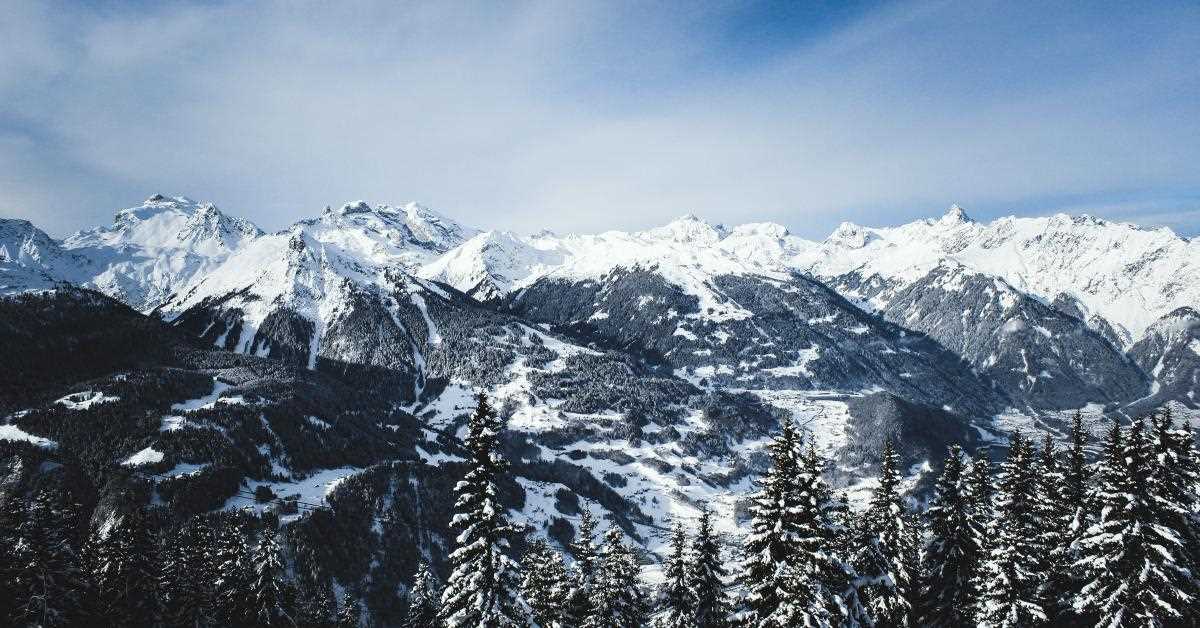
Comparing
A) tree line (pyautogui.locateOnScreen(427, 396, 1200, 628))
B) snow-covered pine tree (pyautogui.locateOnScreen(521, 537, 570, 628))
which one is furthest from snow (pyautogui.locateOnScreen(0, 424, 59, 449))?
tree line (pyautogui.locateOnScreen(427, 396, 1200, 628))

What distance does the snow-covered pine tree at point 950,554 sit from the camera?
153 ft

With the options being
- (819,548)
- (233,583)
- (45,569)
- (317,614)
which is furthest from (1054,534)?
(317,614)

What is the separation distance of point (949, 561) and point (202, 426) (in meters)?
197

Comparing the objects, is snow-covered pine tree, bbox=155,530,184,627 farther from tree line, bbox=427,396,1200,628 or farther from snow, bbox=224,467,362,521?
snow, bbox=224,467,362,521

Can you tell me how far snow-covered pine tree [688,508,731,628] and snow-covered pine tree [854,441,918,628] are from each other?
30.5 feet

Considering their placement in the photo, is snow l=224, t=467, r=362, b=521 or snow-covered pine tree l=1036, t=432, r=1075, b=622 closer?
snow-covered pine tree l=1036, t=432, r=1075, b=622

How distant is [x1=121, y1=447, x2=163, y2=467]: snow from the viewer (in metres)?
170

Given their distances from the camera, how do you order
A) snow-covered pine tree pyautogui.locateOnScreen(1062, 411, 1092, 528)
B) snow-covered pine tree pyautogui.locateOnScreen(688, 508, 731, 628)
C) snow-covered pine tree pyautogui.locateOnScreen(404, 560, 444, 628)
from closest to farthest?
snow-covered pine tree pyautogui.locateOnScreen(688, 508, 731, 628), snow-covered pine tree pyautogui.locateOnScreen(1062, 411, 1092, 528), snow-covered pine tree pyautogui.locateOnScreen(404, 560, 444, 628)

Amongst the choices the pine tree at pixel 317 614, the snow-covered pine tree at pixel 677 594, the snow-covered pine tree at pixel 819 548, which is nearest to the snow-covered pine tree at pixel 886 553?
the snow-covered pine tree at pixel 819 548

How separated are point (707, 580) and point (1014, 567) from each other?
64.5 feet

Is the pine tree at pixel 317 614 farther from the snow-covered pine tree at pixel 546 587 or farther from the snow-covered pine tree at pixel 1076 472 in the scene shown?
the snow-covered pine tree at pixel 1076 472

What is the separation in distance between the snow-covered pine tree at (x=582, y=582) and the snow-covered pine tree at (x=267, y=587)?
31134mm

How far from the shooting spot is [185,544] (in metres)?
75.6

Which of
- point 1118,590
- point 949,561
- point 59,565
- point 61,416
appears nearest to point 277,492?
point 61,416
